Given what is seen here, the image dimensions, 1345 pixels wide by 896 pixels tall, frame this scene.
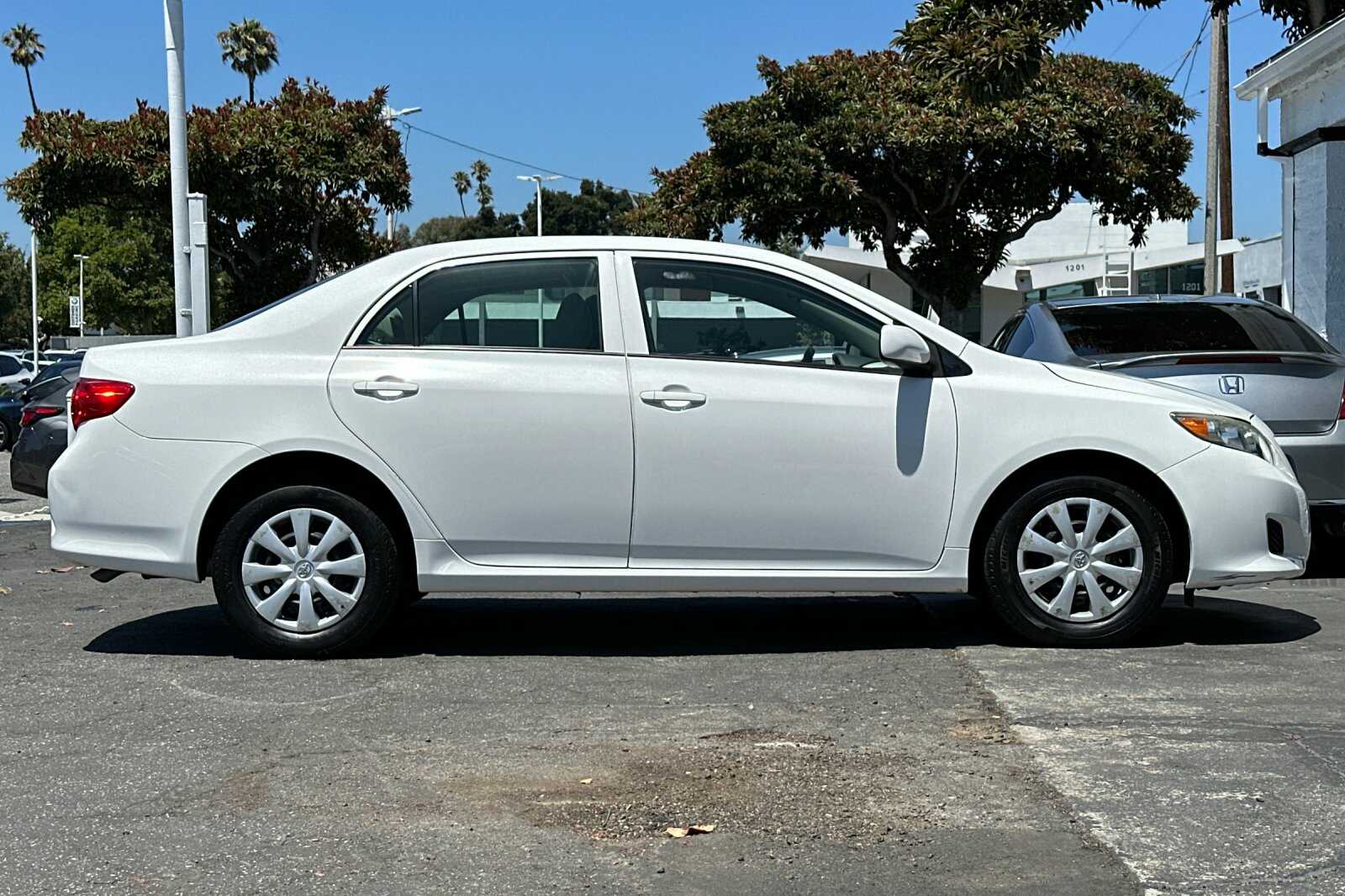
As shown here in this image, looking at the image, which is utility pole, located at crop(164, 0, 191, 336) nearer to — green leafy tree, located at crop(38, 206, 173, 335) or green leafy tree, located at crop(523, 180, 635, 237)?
green leafy tree, located at crop(38, 206, 173, 335)

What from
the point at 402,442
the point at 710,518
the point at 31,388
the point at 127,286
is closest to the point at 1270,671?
the point at 710,518

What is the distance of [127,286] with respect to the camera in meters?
77.5

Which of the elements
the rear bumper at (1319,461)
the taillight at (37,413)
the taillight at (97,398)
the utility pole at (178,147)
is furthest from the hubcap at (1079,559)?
the utility pole at (178,147)

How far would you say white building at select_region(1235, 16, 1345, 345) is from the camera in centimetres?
1734

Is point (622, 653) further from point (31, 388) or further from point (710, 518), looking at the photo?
point (31, 388)

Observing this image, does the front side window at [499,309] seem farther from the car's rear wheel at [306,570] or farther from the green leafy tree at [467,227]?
the green leafy tree at [467,227]

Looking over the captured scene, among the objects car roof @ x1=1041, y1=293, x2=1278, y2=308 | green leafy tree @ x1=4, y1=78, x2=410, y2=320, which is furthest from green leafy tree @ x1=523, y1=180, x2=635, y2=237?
car roof @ x1=1041, y1=293, x2=1278, y2=308

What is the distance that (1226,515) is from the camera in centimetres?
671

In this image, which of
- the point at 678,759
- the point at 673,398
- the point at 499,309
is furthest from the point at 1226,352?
the point at 678,759

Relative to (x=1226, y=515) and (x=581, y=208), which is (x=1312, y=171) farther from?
(x=581, y=208)

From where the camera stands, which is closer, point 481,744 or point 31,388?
point 481,744

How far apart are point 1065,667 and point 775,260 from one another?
79.2 inches

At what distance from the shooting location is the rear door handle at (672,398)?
654 centimetres

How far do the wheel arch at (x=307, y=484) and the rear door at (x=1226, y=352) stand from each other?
386 centimetres
